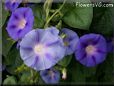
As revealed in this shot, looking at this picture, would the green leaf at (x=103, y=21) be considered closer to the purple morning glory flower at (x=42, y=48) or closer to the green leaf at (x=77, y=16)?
the green leaf at (x=77, y=16)

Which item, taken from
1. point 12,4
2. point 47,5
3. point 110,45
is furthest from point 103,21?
point 12,4

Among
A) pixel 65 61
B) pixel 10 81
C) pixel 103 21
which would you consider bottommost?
pixel 10 81

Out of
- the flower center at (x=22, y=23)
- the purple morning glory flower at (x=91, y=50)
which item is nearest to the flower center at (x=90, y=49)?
the purple morning glory flower at (x=91, y=50)

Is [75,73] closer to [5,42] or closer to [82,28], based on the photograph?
[82,28]

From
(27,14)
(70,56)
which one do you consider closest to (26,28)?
(27,14)

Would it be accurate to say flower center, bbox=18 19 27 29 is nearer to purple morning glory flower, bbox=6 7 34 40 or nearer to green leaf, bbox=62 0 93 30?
purple morning glory flower, bbox=6 7 34 40

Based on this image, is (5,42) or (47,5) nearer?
(47,5)

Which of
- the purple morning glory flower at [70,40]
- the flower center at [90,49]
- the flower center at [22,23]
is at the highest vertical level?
the flower center at [22,23]
